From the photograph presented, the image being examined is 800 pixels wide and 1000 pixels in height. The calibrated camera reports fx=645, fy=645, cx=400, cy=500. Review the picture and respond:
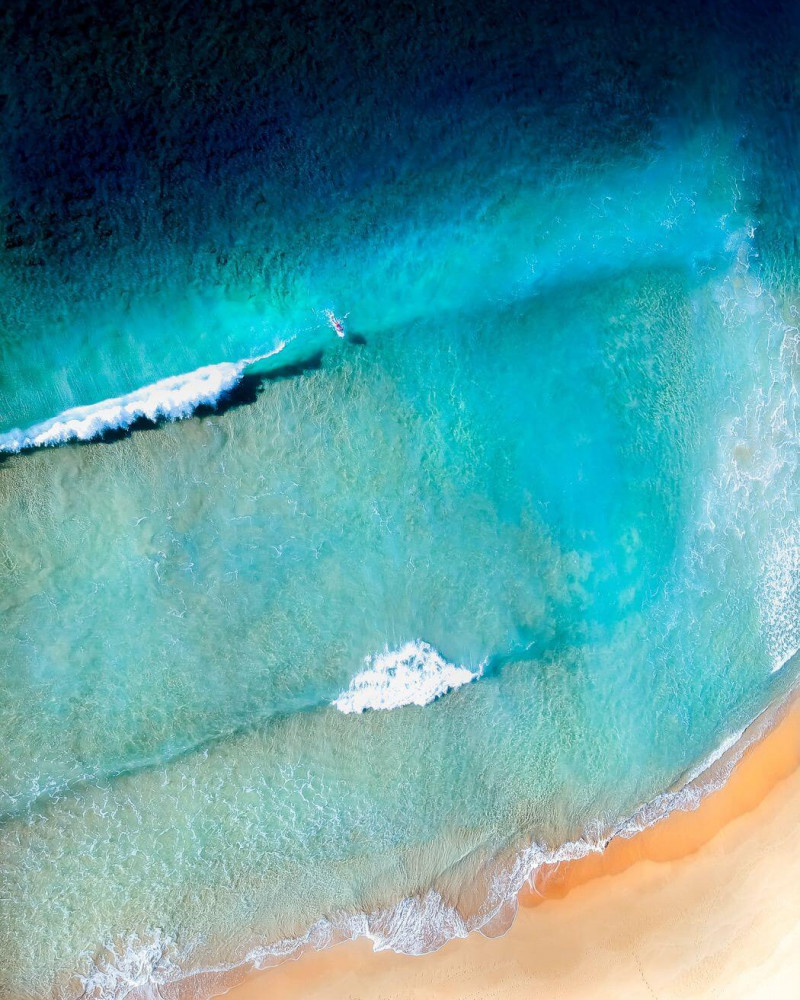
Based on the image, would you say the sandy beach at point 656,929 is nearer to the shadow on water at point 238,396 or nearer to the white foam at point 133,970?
the white foam at point 133,970

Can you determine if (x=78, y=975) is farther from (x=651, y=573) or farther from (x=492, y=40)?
(x=492, y=40)

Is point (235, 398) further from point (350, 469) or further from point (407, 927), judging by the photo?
point (407, 927)

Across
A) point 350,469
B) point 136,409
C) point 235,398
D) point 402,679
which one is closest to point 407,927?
point 402,679

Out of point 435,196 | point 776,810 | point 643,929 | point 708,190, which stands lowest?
point 643,929

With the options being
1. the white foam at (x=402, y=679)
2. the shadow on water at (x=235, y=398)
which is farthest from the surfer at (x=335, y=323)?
the white foam at (x=402, y=679)

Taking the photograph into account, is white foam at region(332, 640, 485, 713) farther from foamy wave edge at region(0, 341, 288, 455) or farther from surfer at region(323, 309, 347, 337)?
surfer at region(323, 309, 347, 337)

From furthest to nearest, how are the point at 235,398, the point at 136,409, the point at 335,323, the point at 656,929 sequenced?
the point at 656,929
the point at 335,323
the point at 235,398
the point at 136,409

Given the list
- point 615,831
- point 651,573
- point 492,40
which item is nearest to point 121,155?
point 492,40
